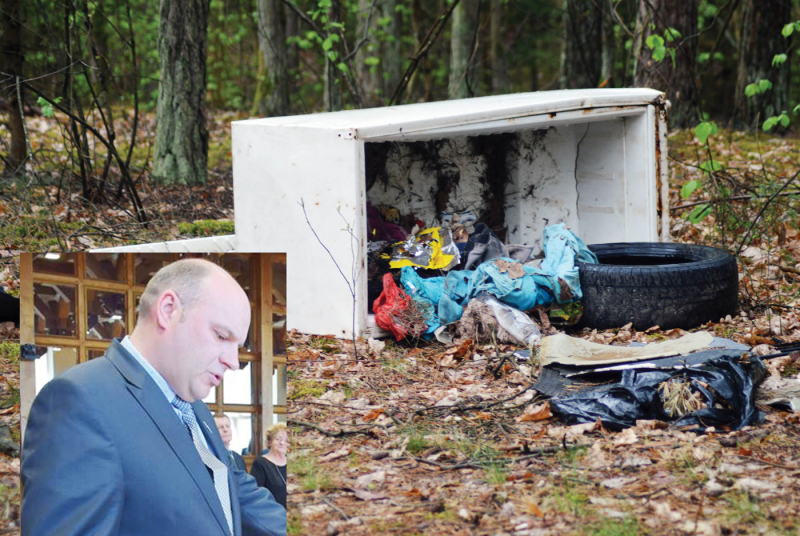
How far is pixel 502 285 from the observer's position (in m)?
5.61

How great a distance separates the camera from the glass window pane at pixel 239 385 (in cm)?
232

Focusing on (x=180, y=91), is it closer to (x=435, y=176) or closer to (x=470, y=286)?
(x=435, y=176)

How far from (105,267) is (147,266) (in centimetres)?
13

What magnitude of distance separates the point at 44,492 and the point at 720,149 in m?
10.5

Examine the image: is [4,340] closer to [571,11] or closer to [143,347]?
[143,347]

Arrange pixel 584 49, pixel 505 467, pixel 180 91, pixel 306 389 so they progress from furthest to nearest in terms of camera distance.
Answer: pixel 584 49 < pixel 180 91 < pixel 306 389 < pixel 505 467

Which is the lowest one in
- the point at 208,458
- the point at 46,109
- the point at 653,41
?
the point at 208,458

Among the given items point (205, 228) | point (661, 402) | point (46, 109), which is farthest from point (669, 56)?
point (661, 402)

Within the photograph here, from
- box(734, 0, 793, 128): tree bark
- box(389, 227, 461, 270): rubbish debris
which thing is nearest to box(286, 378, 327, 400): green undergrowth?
box(389, 227, 461, 270): rubbish debris

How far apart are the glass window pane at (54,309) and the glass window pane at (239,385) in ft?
1.35

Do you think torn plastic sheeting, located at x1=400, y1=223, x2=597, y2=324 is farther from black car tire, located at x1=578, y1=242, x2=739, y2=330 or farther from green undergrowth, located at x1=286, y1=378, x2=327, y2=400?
green undergrowth, located at x1=286, y1=378, x2=327, y2=400

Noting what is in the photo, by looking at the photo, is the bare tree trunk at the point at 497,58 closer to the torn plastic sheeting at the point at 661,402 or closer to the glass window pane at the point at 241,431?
the torn plastic sheeting at the point at 661,402

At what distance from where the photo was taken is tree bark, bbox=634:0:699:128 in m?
9.55

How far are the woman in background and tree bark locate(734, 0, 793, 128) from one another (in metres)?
12.0
